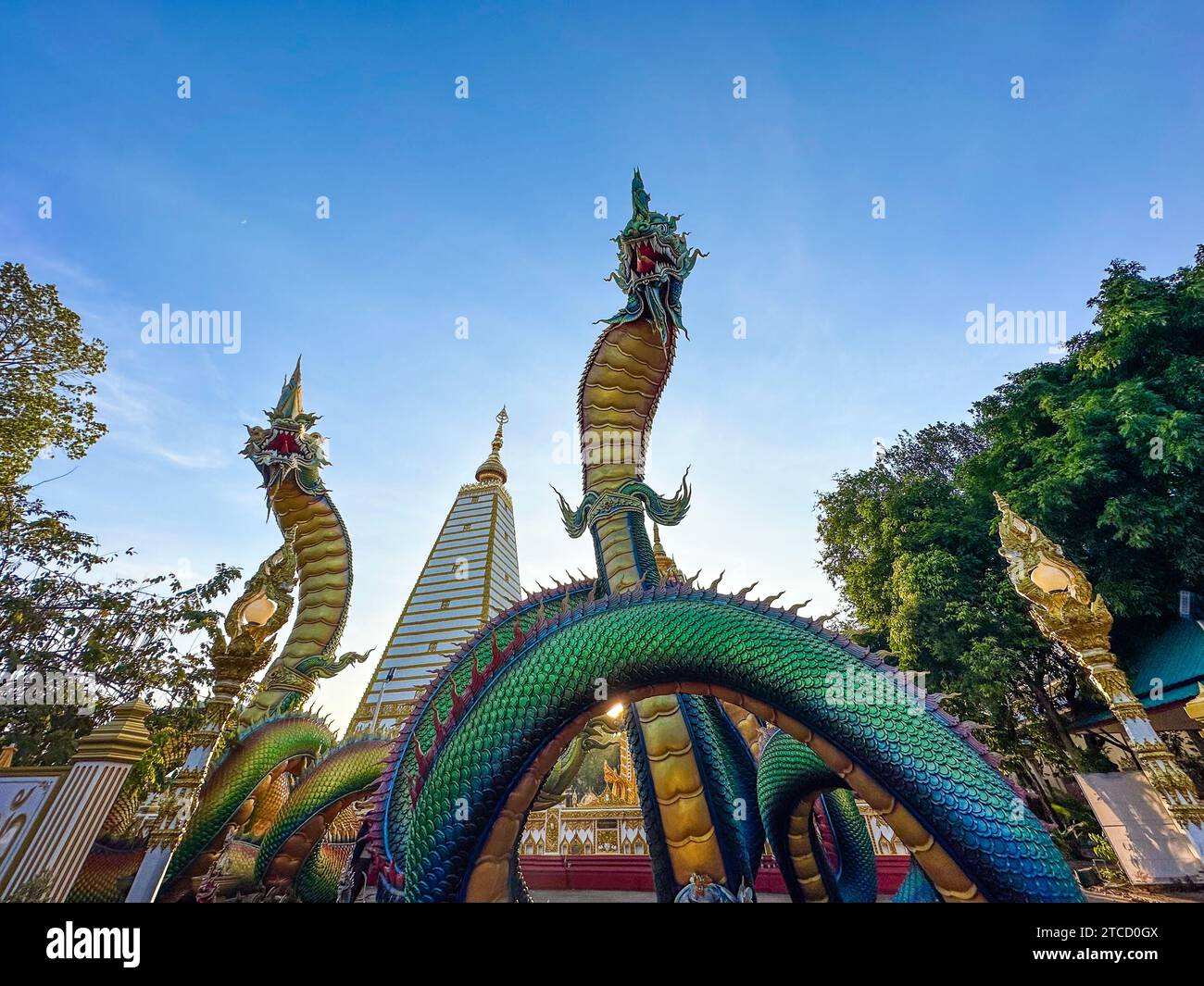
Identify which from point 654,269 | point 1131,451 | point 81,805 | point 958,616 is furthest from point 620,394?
point 1131,451

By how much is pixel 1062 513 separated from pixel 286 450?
16.4 metres

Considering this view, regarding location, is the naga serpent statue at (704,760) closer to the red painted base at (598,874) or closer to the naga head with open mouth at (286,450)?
the red painted base at (598,874)

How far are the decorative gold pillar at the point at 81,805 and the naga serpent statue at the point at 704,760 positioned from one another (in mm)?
2031

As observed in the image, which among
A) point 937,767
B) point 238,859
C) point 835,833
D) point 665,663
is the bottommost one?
point 238,859

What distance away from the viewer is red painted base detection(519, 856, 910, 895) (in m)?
9.79

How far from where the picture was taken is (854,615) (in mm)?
17469

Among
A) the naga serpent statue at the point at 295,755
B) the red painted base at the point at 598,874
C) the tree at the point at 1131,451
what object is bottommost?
the red painted base at the point at 598,874

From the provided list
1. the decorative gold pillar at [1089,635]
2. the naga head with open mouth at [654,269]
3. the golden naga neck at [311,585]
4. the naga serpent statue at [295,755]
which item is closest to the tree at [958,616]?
the decorative gold pillar at [1089,635]

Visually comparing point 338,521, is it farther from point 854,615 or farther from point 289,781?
point 854,615

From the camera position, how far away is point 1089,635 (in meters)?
6.44

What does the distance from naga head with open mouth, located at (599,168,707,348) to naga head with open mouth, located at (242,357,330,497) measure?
733 cm

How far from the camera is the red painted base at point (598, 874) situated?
9789mm
